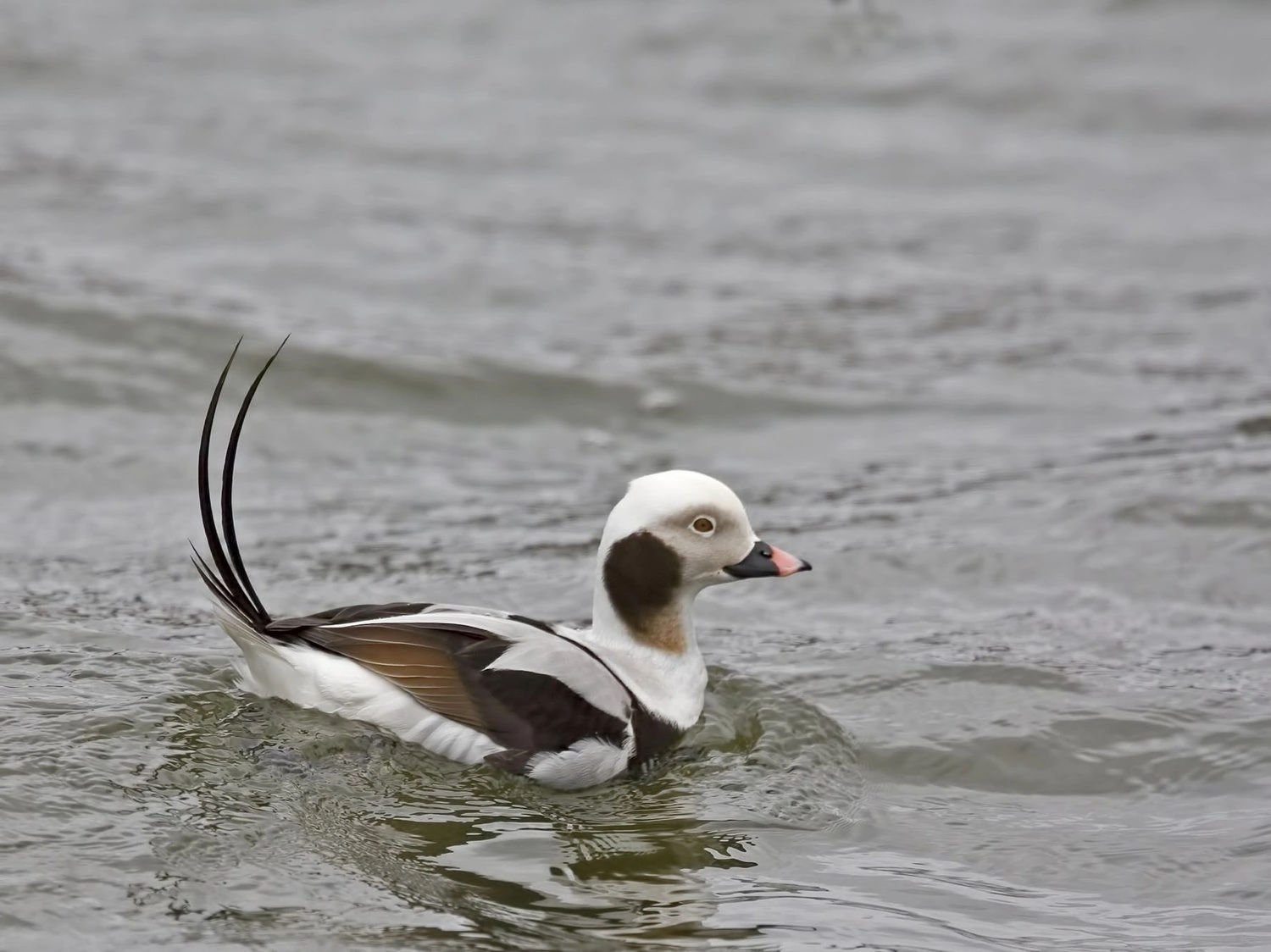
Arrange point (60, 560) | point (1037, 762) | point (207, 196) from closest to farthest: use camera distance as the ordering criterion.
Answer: point (1037, 762) < point (60, 560) < point (207, 196)

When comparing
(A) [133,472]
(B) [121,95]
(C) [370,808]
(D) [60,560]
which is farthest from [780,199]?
(C) [370,808]

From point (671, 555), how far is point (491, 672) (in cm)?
69

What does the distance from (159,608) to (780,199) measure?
25.3 feet

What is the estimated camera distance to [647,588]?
18.1 ft

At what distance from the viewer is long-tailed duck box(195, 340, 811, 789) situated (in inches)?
201

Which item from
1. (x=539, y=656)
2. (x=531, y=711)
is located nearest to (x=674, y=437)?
(x=539, y=656)

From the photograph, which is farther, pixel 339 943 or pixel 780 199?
pixel 780 199

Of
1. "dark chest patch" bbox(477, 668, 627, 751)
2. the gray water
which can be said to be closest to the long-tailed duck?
"dark chest patch" bbox(477, 668, 627, 751)

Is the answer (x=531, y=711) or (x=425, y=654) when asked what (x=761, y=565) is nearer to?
(x=531, y=711)

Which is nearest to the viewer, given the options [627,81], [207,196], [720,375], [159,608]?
[159,608]

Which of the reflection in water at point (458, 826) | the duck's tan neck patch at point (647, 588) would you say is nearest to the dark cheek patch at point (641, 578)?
the duck's tan neck patch at point (647, 588)

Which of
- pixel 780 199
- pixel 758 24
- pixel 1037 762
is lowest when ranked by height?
pixel 1037 762

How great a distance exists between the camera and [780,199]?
1340 centimetres

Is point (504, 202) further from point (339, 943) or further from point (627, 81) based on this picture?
point (339, 943)
